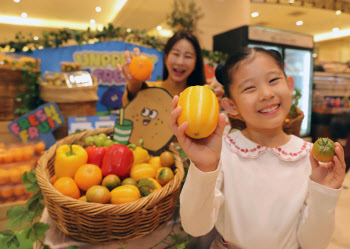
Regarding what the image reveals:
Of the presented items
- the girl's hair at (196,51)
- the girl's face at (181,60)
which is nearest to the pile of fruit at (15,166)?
the girl's face at (181,60)

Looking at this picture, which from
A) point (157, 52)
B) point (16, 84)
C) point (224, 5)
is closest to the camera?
point (16, 84)

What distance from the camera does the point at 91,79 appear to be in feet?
8.61

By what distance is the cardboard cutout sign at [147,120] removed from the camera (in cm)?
133

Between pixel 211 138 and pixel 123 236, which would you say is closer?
pixel 211 138

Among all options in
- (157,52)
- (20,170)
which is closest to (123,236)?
(20,170)

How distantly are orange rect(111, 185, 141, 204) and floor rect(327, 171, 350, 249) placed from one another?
1.62 meters

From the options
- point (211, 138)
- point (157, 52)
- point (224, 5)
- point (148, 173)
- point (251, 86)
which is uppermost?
point (224, 5)

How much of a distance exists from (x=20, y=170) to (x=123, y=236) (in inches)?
46.9

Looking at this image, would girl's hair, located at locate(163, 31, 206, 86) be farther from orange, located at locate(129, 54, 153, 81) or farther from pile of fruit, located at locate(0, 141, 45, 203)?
pile of fruit, located at locate(0, 141, 45, 203)

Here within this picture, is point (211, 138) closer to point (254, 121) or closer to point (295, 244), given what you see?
point (254, 121)

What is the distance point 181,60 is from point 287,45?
274cm

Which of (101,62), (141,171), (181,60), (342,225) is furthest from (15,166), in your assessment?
(342,225)

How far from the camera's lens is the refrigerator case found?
365 cm

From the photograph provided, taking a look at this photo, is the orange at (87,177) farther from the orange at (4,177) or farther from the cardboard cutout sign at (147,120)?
the orange at (4,177)
